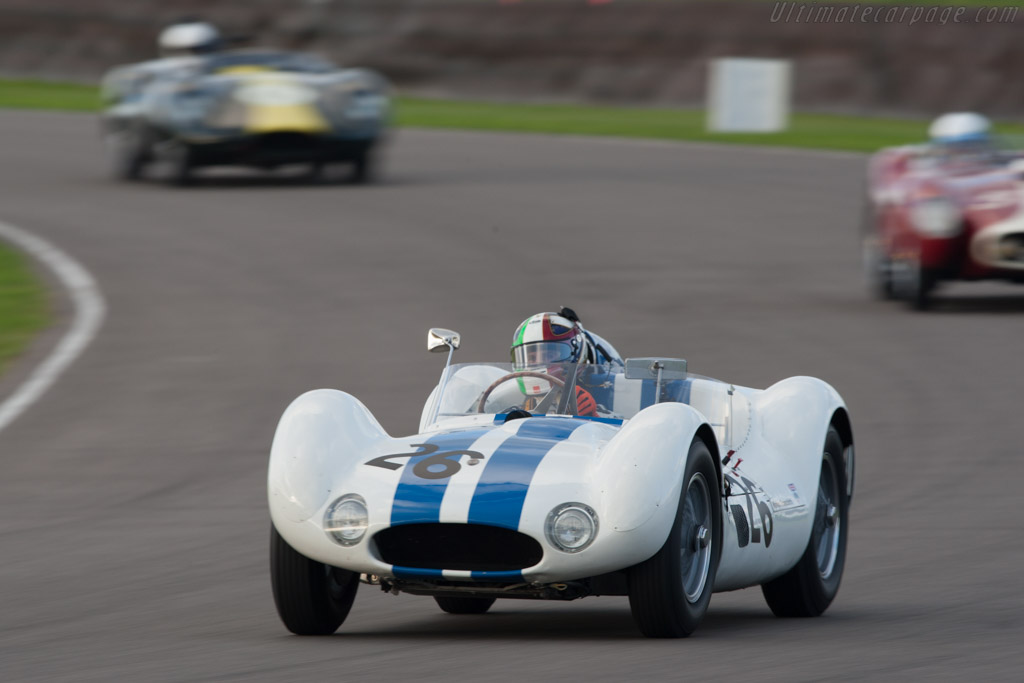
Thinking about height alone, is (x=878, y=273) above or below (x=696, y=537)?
below

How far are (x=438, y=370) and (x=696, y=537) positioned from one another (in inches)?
241

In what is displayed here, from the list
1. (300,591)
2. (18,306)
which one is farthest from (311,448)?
(18,306)

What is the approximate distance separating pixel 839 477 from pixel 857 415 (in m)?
3.55

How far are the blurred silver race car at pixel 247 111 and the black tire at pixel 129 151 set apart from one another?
0.08 feet

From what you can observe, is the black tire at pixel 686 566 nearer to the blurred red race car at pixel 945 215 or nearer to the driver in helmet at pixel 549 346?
the driver in helmet at pixel 549 346

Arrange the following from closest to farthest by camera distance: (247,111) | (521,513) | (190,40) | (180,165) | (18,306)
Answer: (521,513) → (18,306) → (247,111) → (180,165) → (190,40)

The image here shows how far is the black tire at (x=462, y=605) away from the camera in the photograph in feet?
21.2

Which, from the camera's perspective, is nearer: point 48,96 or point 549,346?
point 549,346

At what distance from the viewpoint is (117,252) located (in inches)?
647

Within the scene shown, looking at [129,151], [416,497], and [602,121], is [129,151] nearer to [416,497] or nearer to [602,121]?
[602,121]

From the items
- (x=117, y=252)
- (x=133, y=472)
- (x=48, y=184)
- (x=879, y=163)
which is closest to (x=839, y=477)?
(x=133, y=472)

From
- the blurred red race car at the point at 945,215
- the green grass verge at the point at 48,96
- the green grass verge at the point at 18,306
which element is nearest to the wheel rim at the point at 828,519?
the green grass verge at the point at 18,306

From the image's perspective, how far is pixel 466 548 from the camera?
5324 millimetres

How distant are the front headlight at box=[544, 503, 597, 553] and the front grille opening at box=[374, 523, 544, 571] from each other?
0.26 ft
